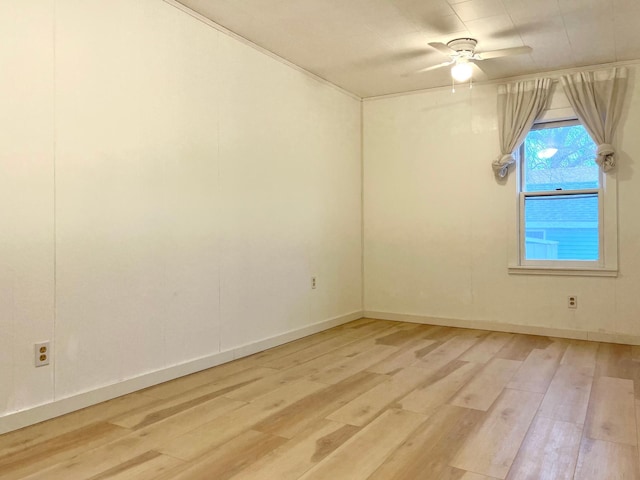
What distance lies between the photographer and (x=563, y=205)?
4.70 meters

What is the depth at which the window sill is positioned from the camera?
447 centimetres

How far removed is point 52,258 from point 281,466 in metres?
1.57

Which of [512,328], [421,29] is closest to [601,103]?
[421,29]

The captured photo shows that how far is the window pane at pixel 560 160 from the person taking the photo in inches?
182

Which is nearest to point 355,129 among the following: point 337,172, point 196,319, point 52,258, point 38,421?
point 337,172

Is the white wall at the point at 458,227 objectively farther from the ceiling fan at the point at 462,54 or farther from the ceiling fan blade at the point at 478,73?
the ceiling fan at the point at 462,54

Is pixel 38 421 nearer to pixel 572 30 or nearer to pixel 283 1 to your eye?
pixel 283 1

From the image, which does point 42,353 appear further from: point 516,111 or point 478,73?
point 516,111

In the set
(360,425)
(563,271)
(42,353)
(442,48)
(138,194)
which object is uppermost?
(442,48)

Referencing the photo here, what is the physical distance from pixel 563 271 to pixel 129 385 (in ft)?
12.6

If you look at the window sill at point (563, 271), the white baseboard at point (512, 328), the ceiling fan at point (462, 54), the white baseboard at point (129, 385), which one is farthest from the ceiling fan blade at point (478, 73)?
the white baseboard at point (129, 385)

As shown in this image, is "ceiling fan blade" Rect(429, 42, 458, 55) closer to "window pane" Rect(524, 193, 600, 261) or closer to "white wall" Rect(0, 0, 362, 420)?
"white wall" Rect(0, 0, 362, 420)

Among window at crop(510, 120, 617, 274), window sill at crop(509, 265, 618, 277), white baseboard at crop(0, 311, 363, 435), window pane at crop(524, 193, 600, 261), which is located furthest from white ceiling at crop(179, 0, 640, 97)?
white baseboard at crop(0, 311, 363, 435)

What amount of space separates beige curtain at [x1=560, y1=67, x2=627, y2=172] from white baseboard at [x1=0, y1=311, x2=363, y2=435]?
313 cm
